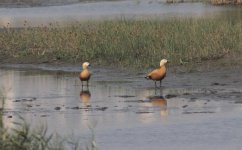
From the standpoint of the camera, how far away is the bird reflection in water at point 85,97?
16031 mm

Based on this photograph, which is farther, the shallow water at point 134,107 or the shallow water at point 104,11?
the shallow water at point 104,11

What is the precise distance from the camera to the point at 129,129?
43.0 ft

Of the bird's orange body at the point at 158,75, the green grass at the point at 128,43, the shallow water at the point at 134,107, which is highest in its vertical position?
the green grass at the point at 128,43

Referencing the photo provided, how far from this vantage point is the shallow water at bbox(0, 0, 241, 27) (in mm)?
36125

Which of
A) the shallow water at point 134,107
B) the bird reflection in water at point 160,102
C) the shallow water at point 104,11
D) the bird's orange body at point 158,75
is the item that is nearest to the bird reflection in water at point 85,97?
the shallow water at point 134,107

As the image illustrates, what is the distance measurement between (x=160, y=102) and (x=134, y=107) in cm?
69

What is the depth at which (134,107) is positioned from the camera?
50.2ft

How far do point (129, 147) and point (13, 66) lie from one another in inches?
479

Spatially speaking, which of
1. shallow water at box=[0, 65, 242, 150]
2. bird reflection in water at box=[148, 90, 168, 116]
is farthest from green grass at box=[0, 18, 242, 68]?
bird reflection in water at box=[148, 90, 168, 116]

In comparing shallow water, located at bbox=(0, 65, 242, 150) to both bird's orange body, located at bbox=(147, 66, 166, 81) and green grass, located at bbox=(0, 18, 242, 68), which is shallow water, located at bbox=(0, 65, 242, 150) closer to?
bird's orange body, located at bbox=(147, 66, 166, 81)

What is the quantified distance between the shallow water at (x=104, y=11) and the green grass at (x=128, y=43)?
8.88 m

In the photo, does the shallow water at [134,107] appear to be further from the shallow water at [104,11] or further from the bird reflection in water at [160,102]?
the shallow water at [104,11]

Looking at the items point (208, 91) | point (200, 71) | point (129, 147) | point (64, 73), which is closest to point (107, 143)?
point (129, 147)

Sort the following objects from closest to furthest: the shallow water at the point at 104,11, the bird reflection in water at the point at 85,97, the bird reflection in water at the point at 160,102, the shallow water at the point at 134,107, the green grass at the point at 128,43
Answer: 1. the shallow water at the point at 134,107
2. the bird reflection in water at the point at 160,102
3. the bird reflection in water at the point at 85,97
4. the green grass at the point at 128,43
5. the shallow water at the point at 104,11
